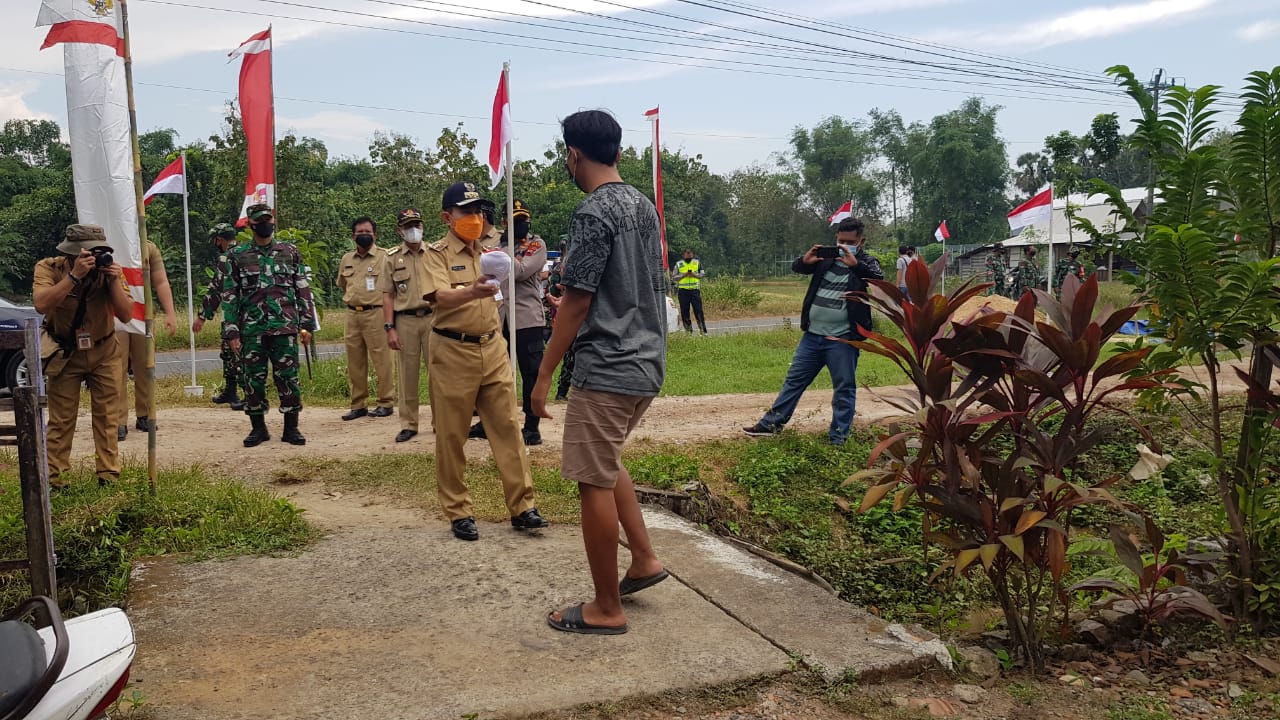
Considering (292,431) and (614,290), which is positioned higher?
(614,290)

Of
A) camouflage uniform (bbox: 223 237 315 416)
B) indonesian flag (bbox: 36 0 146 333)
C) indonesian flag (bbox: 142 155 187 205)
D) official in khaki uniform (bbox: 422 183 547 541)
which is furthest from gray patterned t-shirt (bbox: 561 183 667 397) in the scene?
indonesian flag (bbox: 142 155 187 205)

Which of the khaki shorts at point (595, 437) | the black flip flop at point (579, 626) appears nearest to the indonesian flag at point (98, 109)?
the khaki shorts at point (595, 437)

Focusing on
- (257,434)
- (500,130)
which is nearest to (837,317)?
(500,130)

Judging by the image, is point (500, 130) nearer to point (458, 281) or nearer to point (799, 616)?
point (458, 281)

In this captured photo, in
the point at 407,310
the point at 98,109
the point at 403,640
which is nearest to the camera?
the point at 403,640

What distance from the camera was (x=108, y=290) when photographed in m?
5.77

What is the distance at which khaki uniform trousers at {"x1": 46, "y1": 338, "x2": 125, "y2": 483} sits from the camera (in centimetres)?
575

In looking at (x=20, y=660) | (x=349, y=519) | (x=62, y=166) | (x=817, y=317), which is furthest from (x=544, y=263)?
(x=62, y=166)

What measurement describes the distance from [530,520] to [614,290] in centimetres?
178

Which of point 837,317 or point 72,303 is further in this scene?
point 837,317

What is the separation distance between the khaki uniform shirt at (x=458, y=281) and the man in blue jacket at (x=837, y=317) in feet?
9.78

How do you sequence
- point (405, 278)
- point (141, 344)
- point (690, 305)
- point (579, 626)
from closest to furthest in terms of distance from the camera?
point (579, 626) → point (405, 278) → point (141, 344) → point (690, 305)

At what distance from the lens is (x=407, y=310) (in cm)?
790

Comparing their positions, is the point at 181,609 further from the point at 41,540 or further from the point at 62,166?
the point at 62,166
